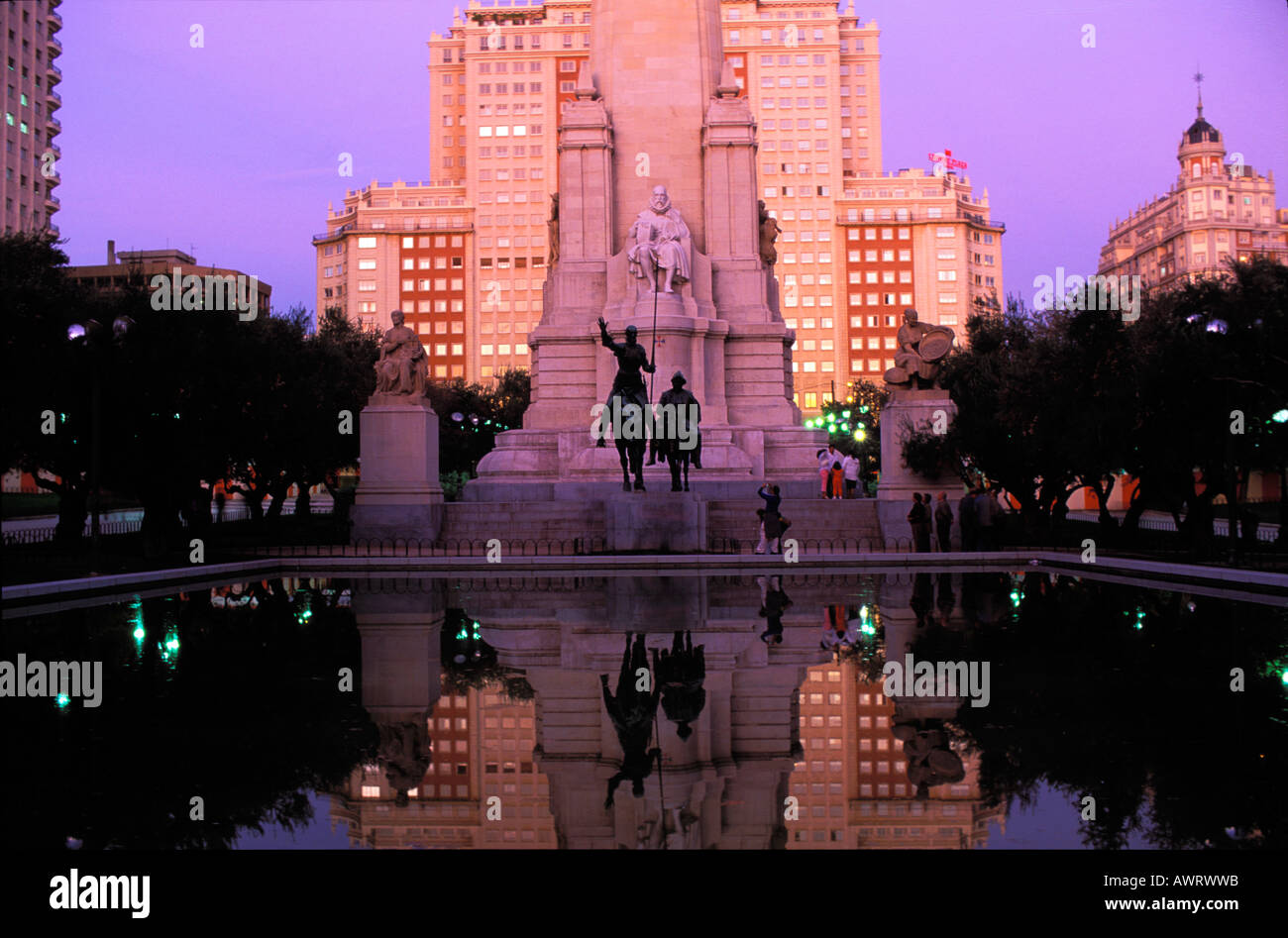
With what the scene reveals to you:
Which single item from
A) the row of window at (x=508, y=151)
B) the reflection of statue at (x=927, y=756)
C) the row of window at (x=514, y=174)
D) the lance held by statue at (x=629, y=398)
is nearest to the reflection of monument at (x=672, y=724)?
the reflection of statue at (x=927, y=756)

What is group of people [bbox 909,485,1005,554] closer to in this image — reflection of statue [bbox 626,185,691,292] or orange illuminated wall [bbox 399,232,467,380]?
reflection of statue [bbox 626,185,691,292]

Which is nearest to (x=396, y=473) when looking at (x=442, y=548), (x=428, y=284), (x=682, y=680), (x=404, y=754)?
(x=442, y=548)

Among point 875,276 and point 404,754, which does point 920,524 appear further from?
point 875,276

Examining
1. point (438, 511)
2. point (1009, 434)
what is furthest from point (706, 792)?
point (1009, 434)

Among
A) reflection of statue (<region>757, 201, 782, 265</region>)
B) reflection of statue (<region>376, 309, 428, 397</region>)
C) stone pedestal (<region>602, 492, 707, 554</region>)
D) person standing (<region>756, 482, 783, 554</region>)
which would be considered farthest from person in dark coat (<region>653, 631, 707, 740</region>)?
reflection of statue (<region>757, 201, 782, 265</region>)

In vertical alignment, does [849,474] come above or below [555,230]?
below

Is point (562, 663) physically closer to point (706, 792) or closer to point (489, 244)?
point (706, 792)

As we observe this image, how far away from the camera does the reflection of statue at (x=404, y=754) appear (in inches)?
259

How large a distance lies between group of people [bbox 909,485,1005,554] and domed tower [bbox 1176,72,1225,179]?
455ft

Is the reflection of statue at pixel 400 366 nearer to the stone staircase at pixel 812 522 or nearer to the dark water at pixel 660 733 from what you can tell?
the stone staircase at pixel 812 522

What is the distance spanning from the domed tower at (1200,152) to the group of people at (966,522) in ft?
455

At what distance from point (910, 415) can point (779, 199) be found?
4541 inches

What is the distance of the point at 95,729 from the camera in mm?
8125

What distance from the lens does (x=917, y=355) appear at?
3048 centimetres
